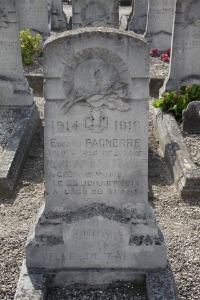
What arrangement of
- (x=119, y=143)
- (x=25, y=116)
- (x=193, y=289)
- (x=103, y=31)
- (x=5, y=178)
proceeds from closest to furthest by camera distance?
(x=103, y=31)
(x=119, y=143)
(x=193, y=289)
(x=5, y=178)
(x=25, y=116)

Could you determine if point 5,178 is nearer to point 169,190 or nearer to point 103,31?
point 169,190

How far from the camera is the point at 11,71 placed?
30.7 feet

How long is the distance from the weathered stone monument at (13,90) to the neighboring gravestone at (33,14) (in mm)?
4429

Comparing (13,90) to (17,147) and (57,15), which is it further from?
(57,15)

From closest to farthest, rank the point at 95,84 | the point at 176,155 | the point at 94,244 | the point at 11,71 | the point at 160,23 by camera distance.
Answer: the point at 95,84 < the point at 94,244 < the point at 176,155 < the point at 11,71 < the point at 160,23

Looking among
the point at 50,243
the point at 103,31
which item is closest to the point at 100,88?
the point at 103,31

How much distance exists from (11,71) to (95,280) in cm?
567

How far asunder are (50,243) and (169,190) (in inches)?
101

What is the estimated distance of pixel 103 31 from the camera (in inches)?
160

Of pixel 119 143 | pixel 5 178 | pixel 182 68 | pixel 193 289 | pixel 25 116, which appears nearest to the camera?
pixel 119 143

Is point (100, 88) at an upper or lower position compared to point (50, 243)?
upper

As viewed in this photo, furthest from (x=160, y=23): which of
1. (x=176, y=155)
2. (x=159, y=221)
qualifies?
(x=159, y=221)

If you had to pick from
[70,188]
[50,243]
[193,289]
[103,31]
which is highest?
[103,31]

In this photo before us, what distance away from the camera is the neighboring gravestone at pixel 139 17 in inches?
628
